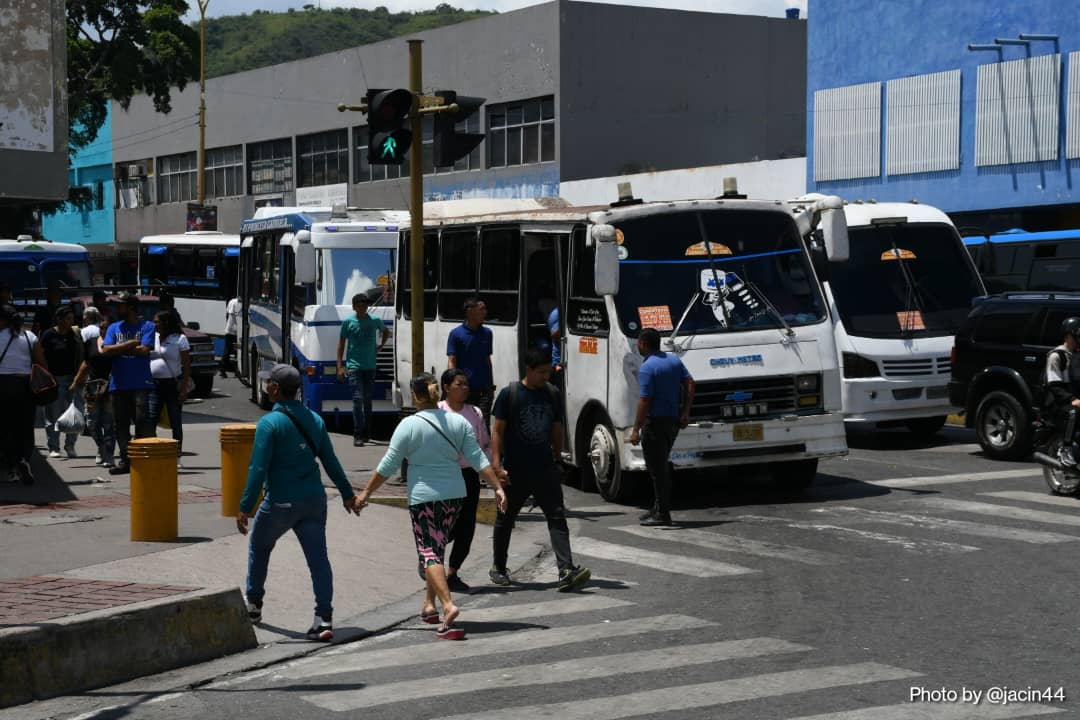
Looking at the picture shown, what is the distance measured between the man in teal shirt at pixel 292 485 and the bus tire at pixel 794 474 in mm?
7329

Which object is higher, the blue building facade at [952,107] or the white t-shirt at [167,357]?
the blue building facade at [952,107]

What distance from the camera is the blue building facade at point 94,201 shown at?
78625mm

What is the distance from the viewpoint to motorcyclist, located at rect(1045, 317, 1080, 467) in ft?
49.7

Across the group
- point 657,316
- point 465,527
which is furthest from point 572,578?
point 657,316

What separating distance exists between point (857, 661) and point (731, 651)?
0.73 meters

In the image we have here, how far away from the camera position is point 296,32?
137750mm

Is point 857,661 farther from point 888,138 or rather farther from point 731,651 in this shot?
point 888,138

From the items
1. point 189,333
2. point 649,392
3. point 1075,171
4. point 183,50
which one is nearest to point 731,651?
point 649,392

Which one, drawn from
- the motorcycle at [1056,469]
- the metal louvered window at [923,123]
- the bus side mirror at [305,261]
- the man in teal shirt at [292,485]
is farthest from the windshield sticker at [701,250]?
the metal louvered window at [923,123]

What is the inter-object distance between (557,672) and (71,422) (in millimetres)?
10806

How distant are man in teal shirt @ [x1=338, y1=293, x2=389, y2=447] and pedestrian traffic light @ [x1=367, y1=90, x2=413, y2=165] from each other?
21.0 ft

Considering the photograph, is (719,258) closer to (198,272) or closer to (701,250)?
(701,250)

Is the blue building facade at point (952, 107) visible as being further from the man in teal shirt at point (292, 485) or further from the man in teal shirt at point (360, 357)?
the man in teal shirt at point (292, 485)

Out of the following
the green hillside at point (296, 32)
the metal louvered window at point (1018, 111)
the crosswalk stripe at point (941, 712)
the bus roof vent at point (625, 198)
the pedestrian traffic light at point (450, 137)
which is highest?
the green hillside at point (296, 32)
